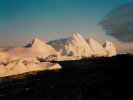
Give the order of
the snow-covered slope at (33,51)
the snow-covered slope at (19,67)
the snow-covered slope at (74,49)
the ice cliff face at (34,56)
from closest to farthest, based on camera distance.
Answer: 1. the snow-covered slope at (19,67)
2. the ice cliff face at (34,56)
3. the snow-covered slope at (33,51)
4. the snow-covered slope at (74,49)

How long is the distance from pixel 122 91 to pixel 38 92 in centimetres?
1112

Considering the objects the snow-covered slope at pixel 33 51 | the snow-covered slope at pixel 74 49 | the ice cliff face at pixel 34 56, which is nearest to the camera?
the ice cliff face at pixel 34 56

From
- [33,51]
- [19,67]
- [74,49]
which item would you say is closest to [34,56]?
[33,51]

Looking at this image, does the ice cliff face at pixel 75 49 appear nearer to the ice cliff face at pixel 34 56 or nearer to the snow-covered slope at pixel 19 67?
the ice cliff face at pixel 34 56

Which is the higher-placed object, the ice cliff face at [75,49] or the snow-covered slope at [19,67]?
the ice cliff face at [75,49]

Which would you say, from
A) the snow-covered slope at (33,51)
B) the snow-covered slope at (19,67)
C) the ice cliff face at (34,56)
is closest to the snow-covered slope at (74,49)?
the ice cliff face at (34,56)

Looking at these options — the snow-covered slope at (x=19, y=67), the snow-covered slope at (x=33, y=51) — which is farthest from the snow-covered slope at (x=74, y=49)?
the snow-covered slope at (x=19, y=67)

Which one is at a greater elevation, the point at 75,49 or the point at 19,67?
the point at 75,49

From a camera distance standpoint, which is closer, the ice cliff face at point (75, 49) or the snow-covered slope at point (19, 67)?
the snow-covered slope at point (19, 67)

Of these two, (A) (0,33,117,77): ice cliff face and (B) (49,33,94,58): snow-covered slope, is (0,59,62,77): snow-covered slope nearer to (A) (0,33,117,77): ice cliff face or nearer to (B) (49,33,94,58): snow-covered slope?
(A) (0,33,117,77): ice cliff face

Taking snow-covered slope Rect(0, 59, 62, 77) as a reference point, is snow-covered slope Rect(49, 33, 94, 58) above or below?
above

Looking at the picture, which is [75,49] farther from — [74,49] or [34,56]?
[34,56]

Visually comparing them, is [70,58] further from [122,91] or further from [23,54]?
[122,91]

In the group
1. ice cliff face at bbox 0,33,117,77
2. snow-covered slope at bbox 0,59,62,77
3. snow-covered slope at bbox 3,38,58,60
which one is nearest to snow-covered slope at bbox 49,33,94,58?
ice cliff face at bbox 0,33,117,77
